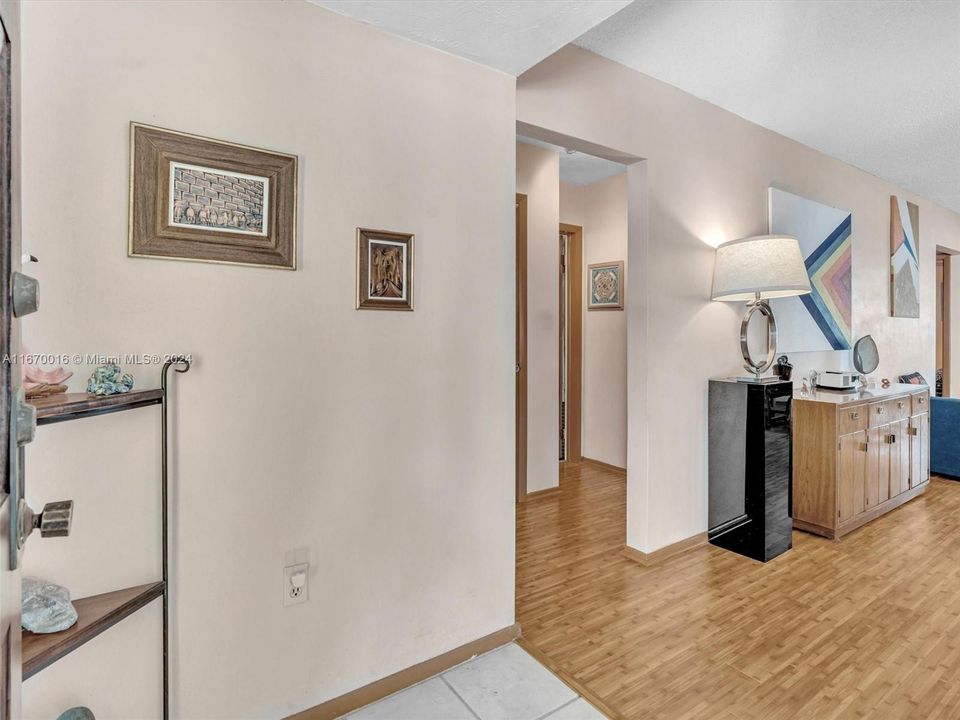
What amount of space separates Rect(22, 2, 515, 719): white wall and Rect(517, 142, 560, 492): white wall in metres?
1.82

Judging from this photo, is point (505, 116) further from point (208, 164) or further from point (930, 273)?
point (930, 273)

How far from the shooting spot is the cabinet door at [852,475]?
3.09m

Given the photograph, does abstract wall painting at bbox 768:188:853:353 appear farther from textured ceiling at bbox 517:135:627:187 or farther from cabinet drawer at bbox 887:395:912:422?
textured ceiling at bbox 517:135:627:187

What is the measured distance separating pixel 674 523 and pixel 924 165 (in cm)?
377

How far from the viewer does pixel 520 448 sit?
3822 mm

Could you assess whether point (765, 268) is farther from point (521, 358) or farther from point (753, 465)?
point (521, 358)

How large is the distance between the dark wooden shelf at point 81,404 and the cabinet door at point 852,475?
3.52 metres

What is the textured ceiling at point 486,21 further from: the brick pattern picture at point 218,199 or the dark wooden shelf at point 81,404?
the dark wooden shelf at point 81,404

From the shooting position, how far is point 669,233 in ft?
9.23

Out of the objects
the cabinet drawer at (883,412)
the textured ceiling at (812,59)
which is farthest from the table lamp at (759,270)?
the cabinet drawer at (883,412)

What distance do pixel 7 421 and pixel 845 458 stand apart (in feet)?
12.4

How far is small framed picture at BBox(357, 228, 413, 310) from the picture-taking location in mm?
1725

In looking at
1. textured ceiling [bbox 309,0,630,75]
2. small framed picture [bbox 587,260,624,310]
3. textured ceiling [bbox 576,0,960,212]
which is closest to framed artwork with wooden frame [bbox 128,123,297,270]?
textured ceiling [bbox 309,0,630,75]

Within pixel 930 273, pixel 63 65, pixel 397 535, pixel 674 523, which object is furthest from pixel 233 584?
pixel 930 273
